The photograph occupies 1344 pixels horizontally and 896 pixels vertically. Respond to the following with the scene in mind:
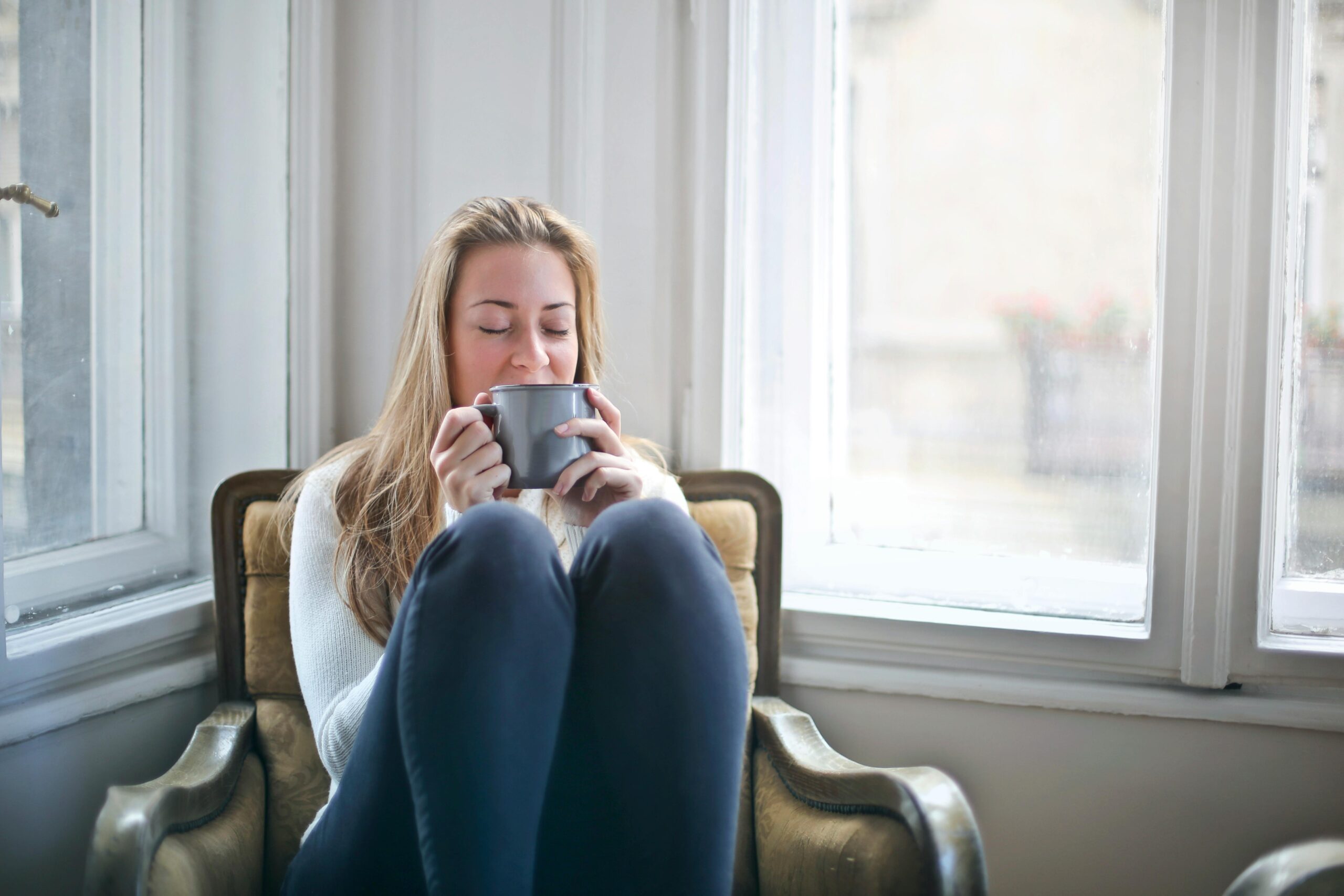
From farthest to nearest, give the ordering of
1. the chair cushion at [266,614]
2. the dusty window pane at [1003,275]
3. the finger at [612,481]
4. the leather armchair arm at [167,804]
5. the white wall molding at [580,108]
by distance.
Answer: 1. the white wall molding at [580,108]
2. the dusty window pane at [1003,275]
3. the chair cushion at [266,614]
4. the finger at [612,481]
5. the leather armchair arm at [167,804]

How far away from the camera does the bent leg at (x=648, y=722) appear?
0.85 m

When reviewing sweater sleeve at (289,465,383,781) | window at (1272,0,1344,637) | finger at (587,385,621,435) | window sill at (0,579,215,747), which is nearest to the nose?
finger at (587,385,621,435)

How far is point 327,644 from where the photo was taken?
1083 mm

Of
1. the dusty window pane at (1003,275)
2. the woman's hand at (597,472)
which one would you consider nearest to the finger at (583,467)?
the woman's hand at (597,472)

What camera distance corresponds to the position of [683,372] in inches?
61.6

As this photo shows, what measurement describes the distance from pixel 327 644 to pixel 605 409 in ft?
1.41

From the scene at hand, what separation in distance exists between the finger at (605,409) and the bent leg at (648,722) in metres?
0.16

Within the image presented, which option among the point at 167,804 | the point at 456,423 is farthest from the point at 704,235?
the point at 167,804

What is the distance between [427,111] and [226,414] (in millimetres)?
623

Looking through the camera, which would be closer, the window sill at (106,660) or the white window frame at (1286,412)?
the window sill at (106,660)

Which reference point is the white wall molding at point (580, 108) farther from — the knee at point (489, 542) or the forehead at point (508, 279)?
the knee at point (489, 542)

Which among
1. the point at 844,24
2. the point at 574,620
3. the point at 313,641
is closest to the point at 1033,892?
the point at 574,620

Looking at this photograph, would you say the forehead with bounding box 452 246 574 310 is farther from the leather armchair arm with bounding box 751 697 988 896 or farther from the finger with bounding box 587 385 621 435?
the leather armchair arm with bounding box 751 697 988 896

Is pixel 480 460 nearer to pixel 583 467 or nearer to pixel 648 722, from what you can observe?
pixel 583 467
